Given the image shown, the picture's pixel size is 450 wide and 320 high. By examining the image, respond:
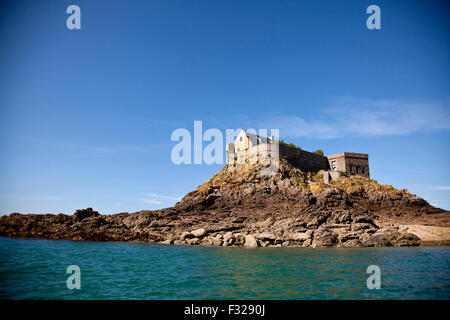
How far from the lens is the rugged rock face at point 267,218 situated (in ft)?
133

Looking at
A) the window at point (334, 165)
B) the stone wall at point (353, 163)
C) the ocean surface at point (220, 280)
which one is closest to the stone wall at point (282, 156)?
the window at point (334, 165)

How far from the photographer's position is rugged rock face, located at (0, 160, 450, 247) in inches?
1598

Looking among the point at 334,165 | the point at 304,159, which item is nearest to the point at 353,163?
the point at 334,165

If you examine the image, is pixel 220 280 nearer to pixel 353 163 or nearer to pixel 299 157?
pixel 299 157

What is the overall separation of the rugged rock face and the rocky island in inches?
5.5

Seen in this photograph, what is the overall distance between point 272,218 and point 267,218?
36.7 inches

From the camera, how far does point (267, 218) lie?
154 ft

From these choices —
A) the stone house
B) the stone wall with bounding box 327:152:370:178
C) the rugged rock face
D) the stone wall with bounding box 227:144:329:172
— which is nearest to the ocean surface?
the rugged rock face

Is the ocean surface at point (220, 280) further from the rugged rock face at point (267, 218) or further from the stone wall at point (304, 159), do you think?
the stone wall at point (304, 159)

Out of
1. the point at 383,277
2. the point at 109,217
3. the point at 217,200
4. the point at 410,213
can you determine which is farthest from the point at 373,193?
the point at 109,217

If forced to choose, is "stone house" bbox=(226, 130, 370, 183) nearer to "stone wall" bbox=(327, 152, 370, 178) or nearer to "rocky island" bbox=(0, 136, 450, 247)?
"stone wall" bbox=(327, 152, 370, 178)

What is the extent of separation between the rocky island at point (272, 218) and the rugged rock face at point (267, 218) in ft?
0.46
